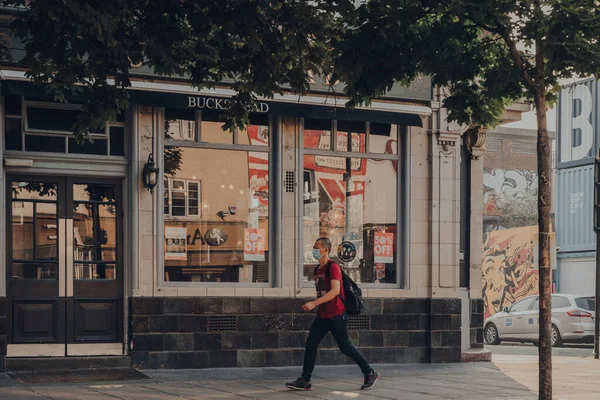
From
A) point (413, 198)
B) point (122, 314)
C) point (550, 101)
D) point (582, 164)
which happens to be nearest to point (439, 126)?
point (413, 198)

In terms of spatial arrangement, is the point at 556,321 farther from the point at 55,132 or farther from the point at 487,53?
the point at 55,132

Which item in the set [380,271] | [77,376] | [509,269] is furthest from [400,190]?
[509,269]

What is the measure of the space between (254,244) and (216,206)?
Result: 2.69 feet

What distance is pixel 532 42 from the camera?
1129 centimetres

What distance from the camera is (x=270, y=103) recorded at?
14930 millimetres

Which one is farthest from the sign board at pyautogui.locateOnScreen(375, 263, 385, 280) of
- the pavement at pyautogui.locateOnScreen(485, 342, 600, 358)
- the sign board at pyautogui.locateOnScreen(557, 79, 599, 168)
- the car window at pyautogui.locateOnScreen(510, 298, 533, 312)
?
the sign board at pyautogui.locateOnScreen(557, 79, 599, 168)

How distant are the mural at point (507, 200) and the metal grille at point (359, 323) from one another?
148 feet

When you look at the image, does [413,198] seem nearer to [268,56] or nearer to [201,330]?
[201,330]

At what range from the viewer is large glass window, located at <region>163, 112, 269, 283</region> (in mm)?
14680

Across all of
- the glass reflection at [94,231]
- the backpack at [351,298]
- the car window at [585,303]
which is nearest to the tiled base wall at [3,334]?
the glass reflection at [94,231]

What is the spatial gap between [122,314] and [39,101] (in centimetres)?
313

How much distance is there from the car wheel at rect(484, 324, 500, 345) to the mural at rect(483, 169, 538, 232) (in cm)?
3121

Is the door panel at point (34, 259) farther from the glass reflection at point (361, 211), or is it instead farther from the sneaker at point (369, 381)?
the sneaker at point (369, 381)

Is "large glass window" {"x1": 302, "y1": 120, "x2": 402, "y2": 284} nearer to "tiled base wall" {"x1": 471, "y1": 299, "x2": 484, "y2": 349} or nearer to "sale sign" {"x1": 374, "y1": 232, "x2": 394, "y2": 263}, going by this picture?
"sale sign" {"x1": 374, "y1": 232, "x2": 394, "y2": 263}
